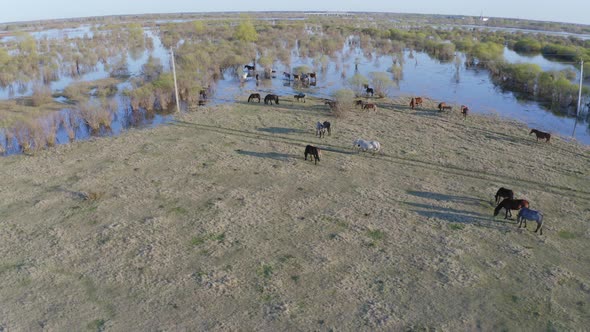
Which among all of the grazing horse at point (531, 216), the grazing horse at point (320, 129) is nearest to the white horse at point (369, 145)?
the grazing horse at point (320, 129)

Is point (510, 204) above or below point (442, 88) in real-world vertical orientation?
below

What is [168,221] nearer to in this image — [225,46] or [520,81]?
[520,81]

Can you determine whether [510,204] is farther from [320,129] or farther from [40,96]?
[40,96]

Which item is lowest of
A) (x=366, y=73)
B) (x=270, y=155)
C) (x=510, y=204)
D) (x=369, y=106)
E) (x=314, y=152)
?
(x=270, y=155)

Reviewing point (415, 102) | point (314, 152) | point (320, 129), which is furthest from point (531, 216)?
point (415, 102)

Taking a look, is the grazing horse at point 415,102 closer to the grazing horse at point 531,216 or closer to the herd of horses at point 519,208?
the herd of horses at point 519,208

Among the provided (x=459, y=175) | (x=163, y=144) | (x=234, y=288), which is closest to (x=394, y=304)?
(x=234, y=288)
